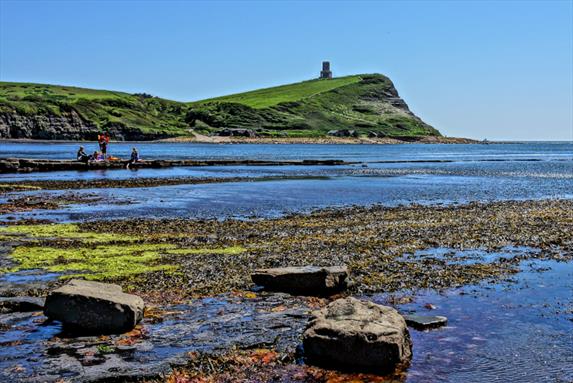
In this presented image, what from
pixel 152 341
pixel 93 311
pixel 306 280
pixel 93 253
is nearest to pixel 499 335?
pixel 306 280

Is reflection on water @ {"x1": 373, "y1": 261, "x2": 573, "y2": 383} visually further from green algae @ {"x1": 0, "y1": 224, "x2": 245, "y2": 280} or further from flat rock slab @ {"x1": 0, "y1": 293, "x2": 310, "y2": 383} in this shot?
green algae @ {"x1": 0, "y1": 224, "x2": 245, "y2": 280}

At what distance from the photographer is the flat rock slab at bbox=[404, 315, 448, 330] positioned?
44.8 feet

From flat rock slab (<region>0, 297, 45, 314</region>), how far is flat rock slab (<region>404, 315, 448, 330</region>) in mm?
8945

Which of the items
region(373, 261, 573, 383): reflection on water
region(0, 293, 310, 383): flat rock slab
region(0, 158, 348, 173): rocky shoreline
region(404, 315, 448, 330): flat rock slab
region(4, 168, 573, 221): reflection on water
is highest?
region(0, 158, 348, 173): rocky shoreline

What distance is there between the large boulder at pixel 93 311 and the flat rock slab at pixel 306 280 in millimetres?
4397

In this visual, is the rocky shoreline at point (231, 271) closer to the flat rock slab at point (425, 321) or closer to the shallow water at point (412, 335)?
the shallow water at point (412, 335)

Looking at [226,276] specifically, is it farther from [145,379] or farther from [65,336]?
[145,379]

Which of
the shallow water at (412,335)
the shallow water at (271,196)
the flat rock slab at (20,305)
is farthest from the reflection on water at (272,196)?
the shallow water at (412,335)

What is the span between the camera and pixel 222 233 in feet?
89.1

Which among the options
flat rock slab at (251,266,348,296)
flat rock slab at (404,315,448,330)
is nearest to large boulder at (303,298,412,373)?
flat rock slab at (404,315,448,330)

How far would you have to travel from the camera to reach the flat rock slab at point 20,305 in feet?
48.2

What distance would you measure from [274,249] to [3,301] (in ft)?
33.8

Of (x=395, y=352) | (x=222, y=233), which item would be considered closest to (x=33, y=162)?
(x=222, y=233)

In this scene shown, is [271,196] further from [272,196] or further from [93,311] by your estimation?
[93,311]
